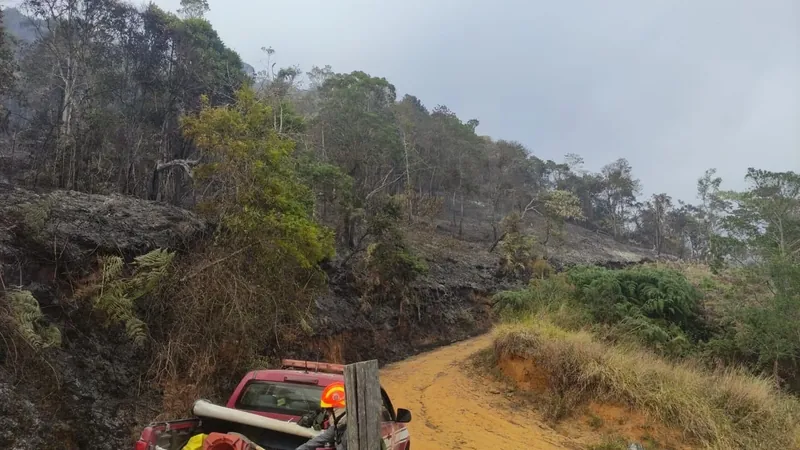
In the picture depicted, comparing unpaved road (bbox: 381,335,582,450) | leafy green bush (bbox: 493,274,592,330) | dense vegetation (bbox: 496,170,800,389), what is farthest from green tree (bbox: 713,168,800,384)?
unpaved road (bbox: 381,335,582,450)

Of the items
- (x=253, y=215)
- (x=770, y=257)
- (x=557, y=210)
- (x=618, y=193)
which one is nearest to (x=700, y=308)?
(x=770, y=257)

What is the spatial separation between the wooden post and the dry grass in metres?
8.65

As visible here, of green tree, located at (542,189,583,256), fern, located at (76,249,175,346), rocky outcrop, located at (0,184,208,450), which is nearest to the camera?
rocky outcrop, located at (0,184,208,450)

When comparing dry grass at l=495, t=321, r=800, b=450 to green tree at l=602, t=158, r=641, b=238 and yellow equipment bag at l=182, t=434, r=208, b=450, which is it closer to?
yellow equipment bag at l=182, t=434, r=208, b=450

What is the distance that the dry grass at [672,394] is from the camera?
32.1ft

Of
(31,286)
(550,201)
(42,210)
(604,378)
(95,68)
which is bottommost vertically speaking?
(604,378)

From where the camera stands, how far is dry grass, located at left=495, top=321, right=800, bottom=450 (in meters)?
9.80

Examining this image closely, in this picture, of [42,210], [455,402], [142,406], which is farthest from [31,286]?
[455,402]

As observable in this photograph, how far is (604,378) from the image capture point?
1109 cm

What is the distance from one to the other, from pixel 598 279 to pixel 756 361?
4736 millimetres

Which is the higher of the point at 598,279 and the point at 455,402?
the point at 598,279

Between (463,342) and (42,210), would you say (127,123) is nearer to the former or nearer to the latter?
(42,210)

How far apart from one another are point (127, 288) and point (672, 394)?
1037cm

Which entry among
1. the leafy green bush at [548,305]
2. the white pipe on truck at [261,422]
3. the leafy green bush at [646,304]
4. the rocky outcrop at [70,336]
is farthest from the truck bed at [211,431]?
the leafy green bush at [646,304]
